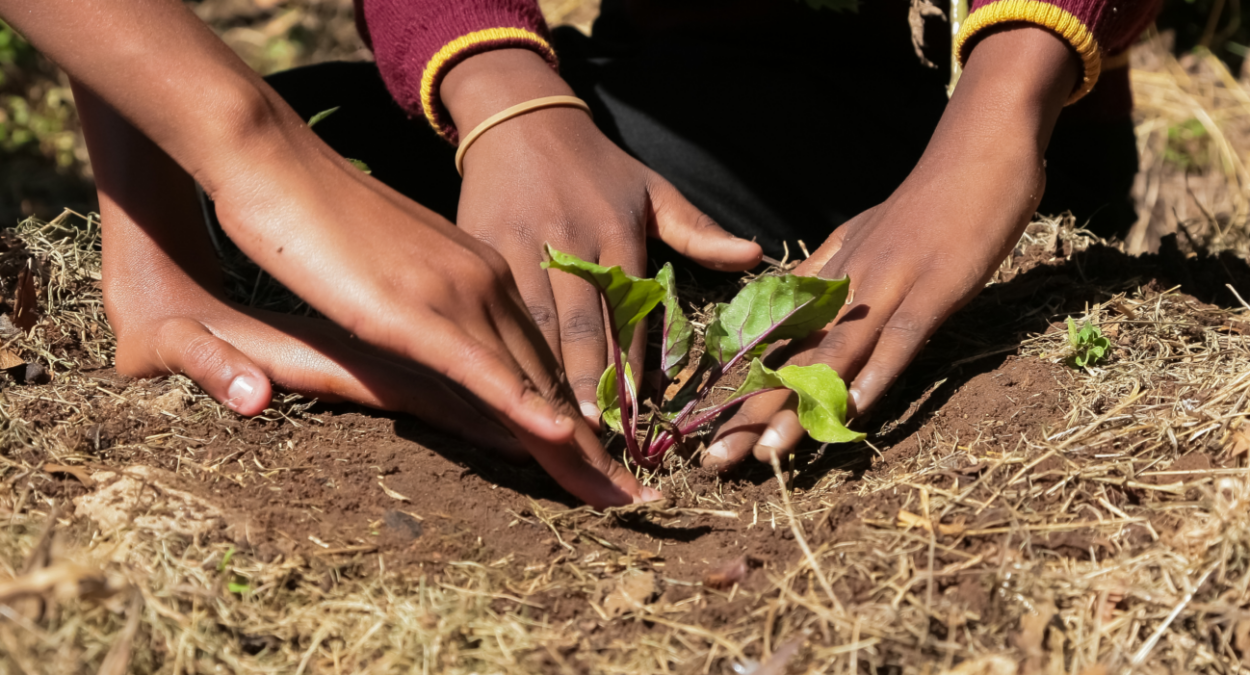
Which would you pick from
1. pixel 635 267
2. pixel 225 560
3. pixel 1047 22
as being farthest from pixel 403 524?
pixel 1047 22

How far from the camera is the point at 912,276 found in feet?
5.36

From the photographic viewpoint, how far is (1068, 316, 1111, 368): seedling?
1642 mm

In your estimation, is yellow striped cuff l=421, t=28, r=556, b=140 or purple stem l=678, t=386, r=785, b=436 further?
yellow striped cuff l=421, t=28, r=556, b=140

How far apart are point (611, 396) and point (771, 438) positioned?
0.95ft

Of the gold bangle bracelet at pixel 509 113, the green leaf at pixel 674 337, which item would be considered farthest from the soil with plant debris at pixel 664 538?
the gold bangle bracelet at pixel 509 113

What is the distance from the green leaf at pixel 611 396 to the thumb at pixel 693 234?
1.14 ft

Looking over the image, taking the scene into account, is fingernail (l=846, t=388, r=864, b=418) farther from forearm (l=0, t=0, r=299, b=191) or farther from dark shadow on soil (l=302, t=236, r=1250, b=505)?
forearm (l=0, t=0, r=299, b=191)

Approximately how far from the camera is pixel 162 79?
1.29m

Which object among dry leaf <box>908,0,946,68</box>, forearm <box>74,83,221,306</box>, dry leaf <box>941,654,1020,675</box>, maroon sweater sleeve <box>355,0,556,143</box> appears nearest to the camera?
dry leaf <box>941,654,1020,675</box>

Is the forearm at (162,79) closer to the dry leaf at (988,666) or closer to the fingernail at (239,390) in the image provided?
the fingernail at (239,390)

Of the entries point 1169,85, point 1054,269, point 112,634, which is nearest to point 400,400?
point 112,634

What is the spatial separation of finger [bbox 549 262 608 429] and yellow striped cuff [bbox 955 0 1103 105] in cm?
104

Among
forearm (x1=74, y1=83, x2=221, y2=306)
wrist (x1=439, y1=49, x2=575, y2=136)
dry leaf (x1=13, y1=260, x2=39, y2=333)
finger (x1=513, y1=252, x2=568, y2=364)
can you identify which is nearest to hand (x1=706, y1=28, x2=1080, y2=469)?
finger (x1=513, y1=252, x2=568, y2=364)

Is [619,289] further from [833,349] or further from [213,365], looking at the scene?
[213,365]
